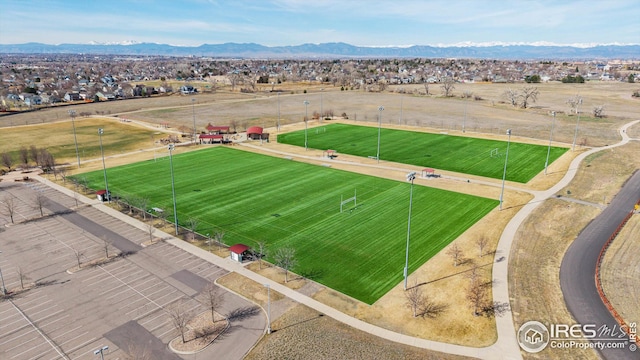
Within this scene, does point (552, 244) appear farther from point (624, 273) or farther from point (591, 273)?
point (624, 273)

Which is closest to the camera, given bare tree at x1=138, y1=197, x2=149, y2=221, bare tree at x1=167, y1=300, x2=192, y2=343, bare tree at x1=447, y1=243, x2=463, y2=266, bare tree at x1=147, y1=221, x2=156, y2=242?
bare tree at x1=167, y1=300, x2=192, y2=343

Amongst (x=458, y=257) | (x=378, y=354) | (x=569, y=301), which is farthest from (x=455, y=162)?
(x=378, y=354)

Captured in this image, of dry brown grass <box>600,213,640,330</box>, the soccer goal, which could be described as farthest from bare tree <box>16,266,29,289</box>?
dry brown grass <box>600,213,640,330</box>

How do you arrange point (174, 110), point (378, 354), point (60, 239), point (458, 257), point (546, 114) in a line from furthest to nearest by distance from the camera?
point (174, 110)
point (546, 114)
point (60, 239)
point (458, 257)
point (378, 354)

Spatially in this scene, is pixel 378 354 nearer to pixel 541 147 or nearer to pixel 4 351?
pixel 4 351

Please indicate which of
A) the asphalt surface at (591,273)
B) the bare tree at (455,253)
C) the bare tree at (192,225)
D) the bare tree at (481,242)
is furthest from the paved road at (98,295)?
the asphalt surface at (591,273)

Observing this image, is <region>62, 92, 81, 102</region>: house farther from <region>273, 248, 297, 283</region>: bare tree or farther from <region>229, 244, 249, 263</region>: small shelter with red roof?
<region>273, 248, 297, 283</region>: bare tree

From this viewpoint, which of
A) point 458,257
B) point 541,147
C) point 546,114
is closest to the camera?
point 458,257
